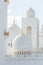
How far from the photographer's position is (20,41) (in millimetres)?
12891

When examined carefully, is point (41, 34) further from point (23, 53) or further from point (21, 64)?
point (21, 64)

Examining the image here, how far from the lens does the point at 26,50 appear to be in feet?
41.5

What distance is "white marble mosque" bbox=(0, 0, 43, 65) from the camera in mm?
11102

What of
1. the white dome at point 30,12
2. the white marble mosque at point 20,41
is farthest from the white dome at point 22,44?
the white dome at point 30,12

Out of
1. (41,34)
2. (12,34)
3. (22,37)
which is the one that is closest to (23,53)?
(22,37)

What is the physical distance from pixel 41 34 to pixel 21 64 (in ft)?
25.3

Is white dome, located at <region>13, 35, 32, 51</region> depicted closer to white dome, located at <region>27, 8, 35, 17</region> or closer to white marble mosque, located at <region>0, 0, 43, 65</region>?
white marble mosque, located at <region>0, 0, 43, 65</region>

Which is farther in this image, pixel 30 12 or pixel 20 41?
pixel 30 12

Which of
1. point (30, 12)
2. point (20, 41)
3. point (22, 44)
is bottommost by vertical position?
point (22, 44)

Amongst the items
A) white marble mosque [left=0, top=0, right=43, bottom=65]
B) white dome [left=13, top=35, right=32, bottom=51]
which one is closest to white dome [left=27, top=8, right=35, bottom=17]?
white marble mosque [left=0, top=0, right=43, bottom=65]

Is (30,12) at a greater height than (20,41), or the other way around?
(30,12)

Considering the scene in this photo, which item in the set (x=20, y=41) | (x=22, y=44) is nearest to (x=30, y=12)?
(x=20, y=41)

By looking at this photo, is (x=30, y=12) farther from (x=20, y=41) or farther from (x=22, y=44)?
(x=22, y=44)

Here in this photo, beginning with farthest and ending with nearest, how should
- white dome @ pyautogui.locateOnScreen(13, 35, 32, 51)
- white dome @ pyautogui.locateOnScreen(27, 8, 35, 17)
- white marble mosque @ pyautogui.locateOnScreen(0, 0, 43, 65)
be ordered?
white dome @ pyautogui.locateOnScreen(27, 8, 35, 17)
white dome @ pyautogui.locateOnScreen(13, 35, 32, 51)
white marble mosque @ pyautogui.locateOnScreen(0, 0, 43, 65)
